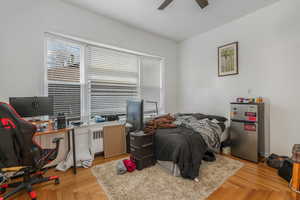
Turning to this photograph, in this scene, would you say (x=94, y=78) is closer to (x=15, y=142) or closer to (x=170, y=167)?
(x=15, y=142)

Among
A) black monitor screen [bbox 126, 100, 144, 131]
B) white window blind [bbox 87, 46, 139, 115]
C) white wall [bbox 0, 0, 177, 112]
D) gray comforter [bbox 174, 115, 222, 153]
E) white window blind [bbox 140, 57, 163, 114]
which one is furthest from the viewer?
white window blind [bbox 140, 57, 163, 114]

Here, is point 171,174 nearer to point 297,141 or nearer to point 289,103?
point 297,141

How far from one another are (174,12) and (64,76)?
2.62 meters

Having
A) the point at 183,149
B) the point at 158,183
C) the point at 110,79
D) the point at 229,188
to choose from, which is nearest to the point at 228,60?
the point at 183,149

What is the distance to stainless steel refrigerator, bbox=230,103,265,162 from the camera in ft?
8.57

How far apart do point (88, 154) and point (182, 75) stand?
3.44 meters

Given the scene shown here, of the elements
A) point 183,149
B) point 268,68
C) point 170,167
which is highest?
point 268,68

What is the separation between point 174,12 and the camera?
2.95m

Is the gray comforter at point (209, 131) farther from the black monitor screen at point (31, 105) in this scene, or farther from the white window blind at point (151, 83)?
the black monitor screen at point (31, 105)

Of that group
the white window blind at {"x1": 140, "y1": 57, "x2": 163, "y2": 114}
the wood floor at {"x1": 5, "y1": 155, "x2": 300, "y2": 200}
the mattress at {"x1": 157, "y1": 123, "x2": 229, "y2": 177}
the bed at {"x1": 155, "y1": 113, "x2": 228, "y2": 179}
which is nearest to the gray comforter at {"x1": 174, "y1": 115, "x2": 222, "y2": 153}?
the bed at {"x1": 155, "y1": 113, "x2": 228, "y2": 179}

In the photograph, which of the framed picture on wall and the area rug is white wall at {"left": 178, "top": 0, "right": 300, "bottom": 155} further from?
the area rug

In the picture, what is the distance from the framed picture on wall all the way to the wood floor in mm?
2145

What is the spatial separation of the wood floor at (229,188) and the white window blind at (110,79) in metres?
1.46

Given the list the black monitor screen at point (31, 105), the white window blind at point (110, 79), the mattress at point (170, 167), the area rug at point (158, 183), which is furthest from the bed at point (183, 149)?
the black monitor screen at point (31, 105)
